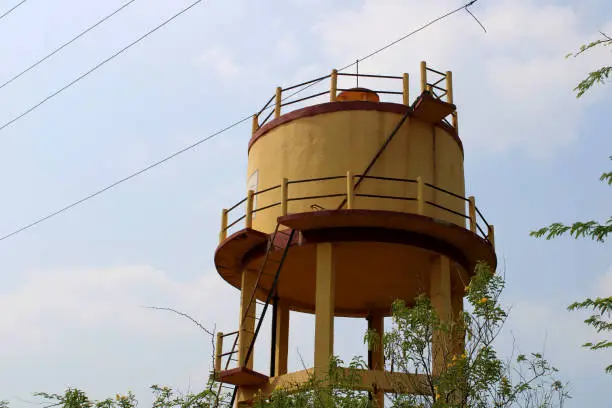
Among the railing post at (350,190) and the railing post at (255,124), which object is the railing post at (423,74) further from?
the railing post at (255,124)

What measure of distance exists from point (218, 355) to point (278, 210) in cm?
363

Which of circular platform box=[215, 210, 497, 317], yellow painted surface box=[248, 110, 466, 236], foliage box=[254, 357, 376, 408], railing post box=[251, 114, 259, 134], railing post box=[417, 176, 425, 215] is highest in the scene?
railing post box=[251, 114, 259, 134]

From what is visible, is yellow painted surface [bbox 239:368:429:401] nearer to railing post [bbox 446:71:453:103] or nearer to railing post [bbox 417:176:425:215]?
railing post [bbox 417:176:425:215]

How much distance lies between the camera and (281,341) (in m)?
24.2

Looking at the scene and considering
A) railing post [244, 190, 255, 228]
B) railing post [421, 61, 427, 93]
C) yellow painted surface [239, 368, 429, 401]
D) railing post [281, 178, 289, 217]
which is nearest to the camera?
yellow painted surface [239, 368, 429, 401]

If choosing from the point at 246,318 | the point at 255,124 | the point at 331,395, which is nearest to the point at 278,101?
the point at 255,124

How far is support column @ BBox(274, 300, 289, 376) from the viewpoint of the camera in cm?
2402

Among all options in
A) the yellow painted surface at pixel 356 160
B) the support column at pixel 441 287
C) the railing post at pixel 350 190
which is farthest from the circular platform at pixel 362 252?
the yellow painted surface at pixel 356 160

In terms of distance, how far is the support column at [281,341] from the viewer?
24.0m

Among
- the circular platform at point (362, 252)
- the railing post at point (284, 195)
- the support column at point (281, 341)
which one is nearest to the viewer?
the circular platform at point (362, 252)

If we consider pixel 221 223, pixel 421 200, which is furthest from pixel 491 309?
pixel 221 223

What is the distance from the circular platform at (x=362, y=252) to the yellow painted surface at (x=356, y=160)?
25.8 inches

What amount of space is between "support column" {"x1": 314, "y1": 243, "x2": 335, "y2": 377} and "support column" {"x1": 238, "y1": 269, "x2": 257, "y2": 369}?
216 cm

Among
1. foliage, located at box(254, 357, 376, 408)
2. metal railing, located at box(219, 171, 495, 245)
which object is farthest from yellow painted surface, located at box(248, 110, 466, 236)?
foliage, located at box(254, 357, 376, 408)
